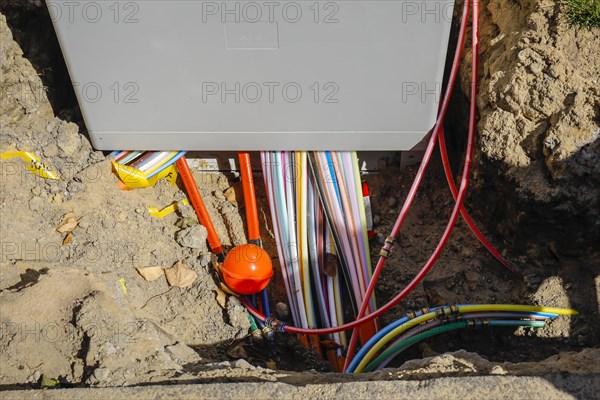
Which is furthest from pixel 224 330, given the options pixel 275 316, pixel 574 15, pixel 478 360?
pixel 574 15

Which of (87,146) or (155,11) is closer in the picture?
(155,11)

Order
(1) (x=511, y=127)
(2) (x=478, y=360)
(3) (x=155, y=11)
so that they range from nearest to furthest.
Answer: (2) (x=478, y=360) → (3) (x=155, y=11) → (1) (x=511, y=127)

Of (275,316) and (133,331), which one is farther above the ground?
(133,331)

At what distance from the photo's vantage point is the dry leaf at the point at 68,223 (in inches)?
89.3

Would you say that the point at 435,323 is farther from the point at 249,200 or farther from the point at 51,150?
the point at 51,150

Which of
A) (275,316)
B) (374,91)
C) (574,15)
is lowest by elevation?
(275,316)

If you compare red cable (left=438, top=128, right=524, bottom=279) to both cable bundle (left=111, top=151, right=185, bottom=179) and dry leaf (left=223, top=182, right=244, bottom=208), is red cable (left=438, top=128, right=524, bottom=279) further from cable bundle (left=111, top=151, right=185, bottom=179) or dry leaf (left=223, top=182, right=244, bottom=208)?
cable bundle (left=111, top=151, right=185, bottom=179)

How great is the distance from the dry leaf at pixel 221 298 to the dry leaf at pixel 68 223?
1.87 feet

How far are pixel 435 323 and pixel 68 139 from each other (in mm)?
1512

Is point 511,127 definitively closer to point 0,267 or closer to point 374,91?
point 374,91

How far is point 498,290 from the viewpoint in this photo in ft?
7.68

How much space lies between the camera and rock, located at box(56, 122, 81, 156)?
2402 mm

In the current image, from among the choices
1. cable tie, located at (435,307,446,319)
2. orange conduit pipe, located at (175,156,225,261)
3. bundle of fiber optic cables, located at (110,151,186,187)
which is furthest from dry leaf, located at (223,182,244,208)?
cable tie, located at (435,307,446,319)

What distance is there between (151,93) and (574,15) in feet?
4.79
